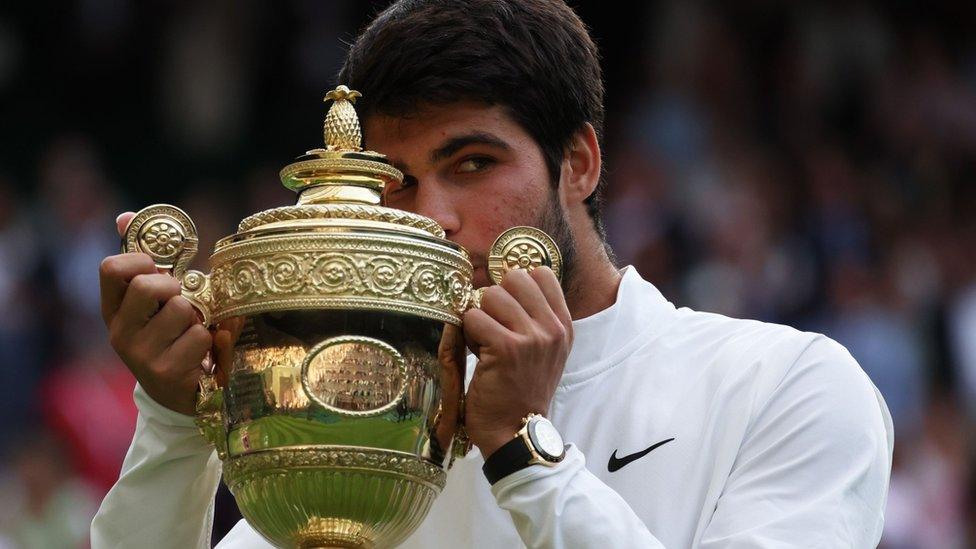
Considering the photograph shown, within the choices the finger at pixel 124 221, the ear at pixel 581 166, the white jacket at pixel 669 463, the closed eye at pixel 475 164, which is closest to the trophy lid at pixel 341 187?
the finger at pixel 124 221

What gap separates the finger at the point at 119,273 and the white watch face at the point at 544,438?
65 cm

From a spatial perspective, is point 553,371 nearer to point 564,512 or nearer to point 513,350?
point 513,350

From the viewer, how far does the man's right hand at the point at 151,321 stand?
295 centimetres

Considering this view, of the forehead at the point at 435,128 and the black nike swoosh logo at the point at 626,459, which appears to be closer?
the black nike swoosh logo at the point at 626,459

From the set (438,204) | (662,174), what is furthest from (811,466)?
(662,174)

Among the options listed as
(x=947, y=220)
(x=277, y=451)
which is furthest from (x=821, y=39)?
(x=277, y=451)

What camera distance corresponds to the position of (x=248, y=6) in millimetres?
11547

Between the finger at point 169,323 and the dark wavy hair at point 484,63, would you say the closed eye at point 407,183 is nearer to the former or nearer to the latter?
the dark wavy hair at point 484,63

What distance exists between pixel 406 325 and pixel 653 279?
21.8ft

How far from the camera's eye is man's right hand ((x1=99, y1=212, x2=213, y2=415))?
2.95 metres

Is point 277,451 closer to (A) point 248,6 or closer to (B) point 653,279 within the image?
(B) point 653,279

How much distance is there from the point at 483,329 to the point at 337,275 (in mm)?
254

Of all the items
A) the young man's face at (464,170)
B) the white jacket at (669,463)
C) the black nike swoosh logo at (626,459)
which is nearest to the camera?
the white jacket at (669,463)

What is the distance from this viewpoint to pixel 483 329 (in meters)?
2.89
